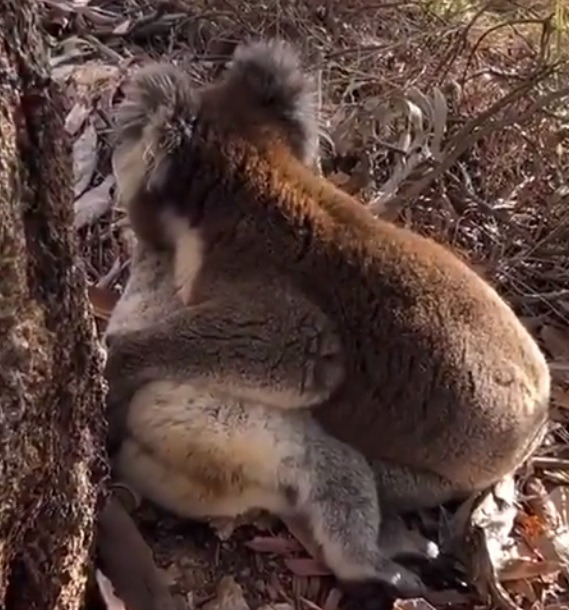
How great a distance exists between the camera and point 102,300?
10.3ft

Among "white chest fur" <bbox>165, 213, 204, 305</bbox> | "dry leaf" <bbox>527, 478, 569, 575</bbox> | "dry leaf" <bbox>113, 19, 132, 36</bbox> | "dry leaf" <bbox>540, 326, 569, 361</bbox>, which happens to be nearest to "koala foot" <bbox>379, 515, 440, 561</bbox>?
"dry leaf" <bbox>527, 478, 569, 575</bbox>

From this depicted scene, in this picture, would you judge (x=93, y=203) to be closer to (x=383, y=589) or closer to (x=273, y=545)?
(x=273, y=545)

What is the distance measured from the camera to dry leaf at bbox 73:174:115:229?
3.51m

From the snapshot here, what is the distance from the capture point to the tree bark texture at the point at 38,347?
1.57m

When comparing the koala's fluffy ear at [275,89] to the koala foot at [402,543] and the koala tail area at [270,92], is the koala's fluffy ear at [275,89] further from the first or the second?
the koala foot at [402,543]

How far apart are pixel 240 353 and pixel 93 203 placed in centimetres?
122

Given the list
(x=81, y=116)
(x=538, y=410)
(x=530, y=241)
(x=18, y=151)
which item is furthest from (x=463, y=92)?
(x=18, y=151)

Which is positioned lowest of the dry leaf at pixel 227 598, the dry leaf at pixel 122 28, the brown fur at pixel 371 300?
the dry leaf at pixel 122 28

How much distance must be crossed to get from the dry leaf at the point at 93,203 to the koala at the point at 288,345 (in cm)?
Result: 69

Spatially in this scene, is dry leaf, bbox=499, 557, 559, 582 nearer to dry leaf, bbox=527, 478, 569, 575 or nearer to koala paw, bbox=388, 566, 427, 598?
dry leaf, bbox=527, 478, 569, 575

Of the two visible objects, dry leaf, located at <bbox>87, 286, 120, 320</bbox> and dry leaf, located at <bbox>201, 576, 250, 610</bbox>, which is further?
dry leaf, located at <bbox>87, 286, 120, 320</bbox>

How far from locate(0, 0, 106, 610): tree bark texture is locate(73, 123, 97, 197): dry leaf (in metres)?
1.84

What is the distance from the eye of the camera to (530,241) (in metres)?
4.03

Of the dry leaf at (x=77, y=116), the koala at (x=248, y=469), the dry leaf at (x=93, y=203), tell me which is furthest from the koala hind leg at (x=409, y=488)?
the dry leaf at (x=77, y=116)
